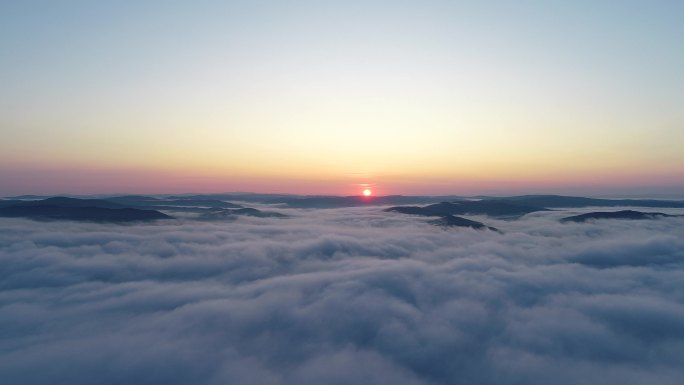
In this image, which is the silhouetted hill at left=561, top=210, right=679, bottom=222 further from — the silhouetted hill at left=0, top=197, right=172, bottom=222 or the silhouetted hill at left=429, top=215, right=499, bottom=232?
the silhouetted hill at left=0, top=197, right=172, bottom=222

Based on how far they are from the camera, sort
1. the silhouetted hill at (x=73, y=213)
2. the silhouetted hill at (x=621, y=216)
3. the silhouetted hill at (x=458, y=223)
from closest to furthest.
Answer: the silhouetted hill at (x=458, y=223), the silhouetted hill at (x=621, y=216), the silhouetted hill at (x=73, y=213)

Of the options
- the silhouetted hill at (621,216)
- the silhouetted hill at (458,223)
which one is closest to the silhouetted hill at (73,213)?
the silhouetted hill at (458,223)

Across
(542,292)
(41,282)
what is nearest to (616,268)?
(542,292)

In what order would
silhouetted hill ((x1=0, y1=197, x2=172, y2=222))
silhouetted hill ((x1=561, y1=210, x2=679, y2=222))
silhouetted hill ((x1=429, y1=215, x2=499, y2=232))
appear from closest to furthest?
silhouetted hill ((x1=429, y1=215, x2=499, y2=232))
silhouetted hill ((x1=561, y1=210, x2=679, y2=222))
silhouetted hill ((x1=0, y1=197, x2=172, y2=222))

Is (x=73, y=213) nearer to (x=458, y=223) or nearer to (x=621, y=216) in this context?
(x=458, y=223)

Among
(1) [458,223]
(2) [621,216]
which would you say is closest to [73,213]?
(1) [458,223]

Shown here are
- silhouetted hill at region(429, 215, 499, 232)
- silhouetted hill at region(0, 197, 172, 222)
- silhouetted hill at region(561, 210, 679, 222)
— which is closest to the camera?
silhouetted hill at region(429, 215, 499, 232)

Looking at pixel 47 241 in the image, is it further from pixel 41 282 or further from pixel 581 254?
pixel 581 254

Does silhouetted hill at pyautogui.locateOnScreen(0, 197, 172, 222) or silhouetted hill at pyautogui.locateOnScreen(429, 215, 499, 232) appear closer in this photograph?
silhouetted hill at pyautogui.locateOnScreen(429, 215, 499, 232)

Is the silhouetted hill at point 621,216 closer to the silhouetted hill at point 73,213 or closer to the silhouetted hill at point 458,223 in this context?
the silhouetted hill at point 458,223

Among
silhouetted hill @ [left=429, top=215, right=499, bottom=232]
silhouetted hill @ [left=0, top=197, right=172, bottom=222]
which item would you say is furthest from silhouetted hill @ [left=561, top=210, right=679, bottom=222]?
silhouetted hill @ [left=0, top=197, right=172, bottom=222]

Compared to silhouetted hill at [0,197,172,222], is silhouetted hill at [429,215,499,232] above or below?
below
